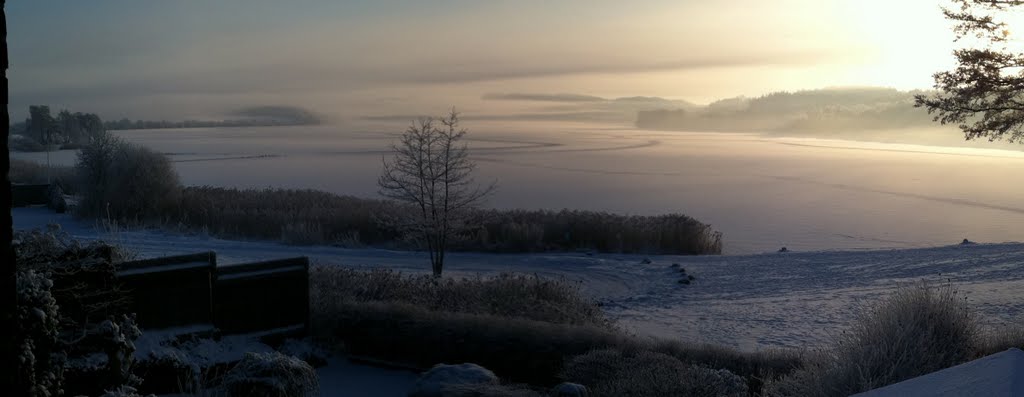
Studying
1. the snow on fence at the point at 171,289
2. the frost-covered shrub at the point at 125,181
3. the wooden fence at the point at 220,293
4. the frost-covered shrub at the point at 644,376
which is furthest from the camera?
the frost-covered shrub at the point at 125,181

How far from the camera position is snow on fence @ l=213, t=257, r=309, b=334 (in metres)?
11.6

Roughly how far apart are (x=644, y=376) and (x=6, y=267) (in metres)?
6.65

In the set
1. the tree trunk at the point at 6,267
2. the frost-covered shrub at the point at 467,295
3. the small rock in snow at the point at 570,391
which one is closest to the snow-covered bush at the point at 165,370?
the frost-covered shrub at the point at 467,295

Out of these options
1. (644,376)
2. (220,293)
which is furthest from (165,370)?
(644,376)

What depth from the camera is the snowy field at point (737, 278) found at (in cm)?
1552

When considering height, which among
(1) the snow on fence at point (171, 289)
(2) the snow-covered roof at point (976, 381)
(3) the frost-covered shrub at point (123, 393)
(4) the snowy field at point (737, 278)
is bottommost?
(4) the snowy field at point (737, 278)

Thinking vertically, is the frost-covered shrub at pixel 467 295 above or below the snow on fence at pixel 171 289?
below

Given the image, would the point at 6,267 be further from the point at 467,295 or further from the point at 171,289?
Answer: the point at 467,295

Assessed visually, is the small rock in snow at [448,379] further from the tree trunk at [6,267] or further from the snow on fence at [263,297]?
the tree trunk at [6,267]

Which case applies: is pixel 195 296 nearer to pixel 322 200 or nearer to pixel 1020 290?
pixel 1020 290

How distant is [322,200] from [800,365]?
28.9 metres

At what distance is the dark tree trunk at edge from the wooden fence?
6.51 m

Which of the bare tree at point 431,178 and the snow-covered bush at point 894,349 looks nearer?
the snow-covered bush at point 894,349

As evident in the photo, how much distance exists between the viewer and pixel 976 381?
12.4 ft
